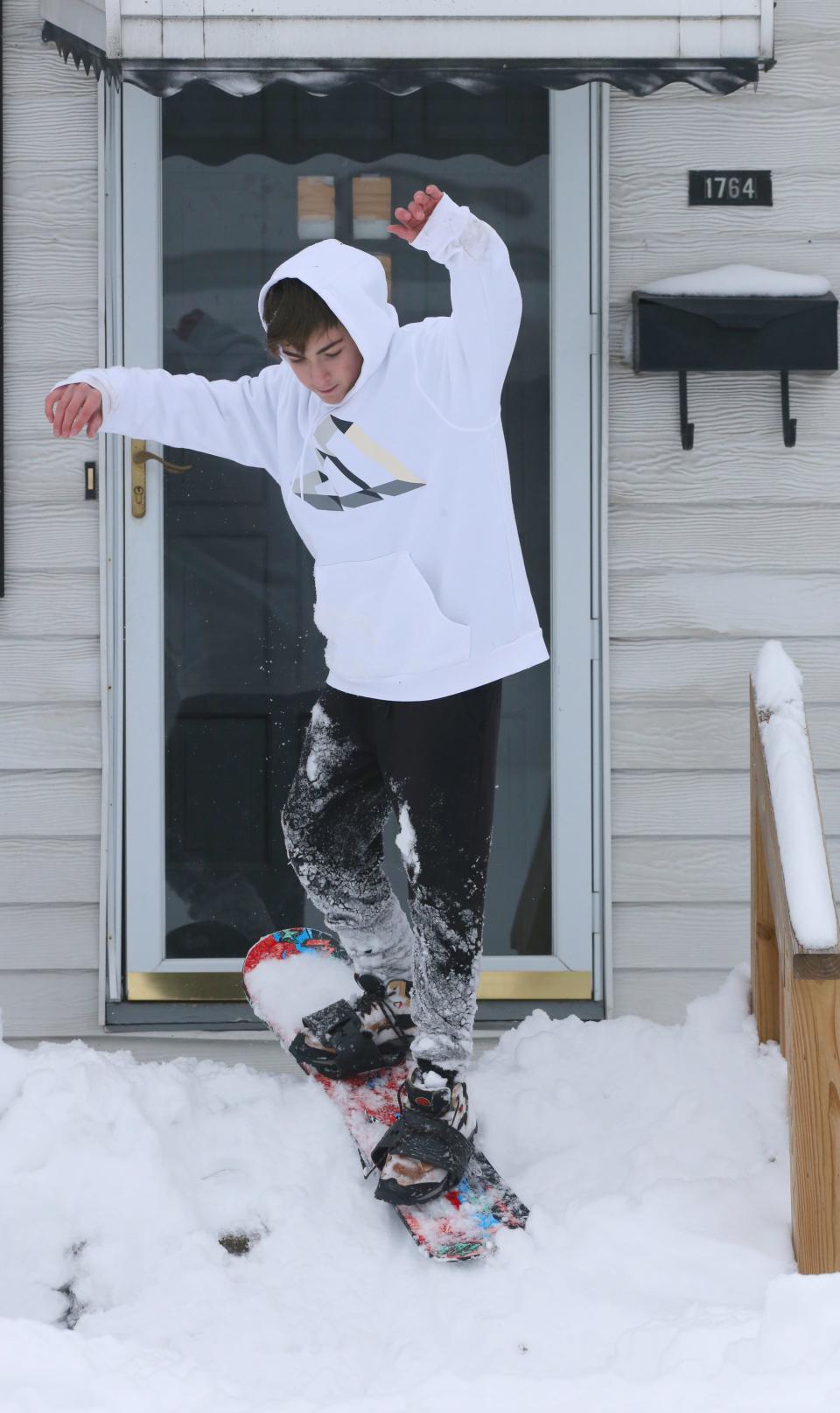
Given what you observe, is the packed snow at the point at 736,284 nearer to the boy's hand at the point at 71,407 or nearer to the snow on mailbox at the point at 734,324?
the snow on mailbox at the point at 734,324

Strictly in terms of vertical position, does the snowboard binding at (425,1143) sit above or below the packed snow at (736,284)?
below

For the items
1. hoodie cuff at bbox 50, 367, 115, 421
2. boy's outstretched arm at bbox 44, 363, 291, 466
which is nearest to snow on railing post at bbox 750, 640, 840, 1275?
boy's outstretched arm at bbox 44, 363, 291, 466

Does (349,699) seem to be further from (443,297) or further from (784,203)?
(784,203)

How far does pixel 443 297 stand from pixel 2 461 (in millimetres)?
1288

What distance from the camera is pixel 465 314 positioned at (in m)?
2.23

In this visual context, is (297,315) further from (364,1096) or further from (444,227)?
(364,1096)

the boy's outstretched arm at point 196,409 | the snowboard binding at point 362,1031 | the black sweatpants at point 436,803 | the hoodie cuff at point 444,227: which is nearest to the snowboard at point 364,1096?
the snowboard binding at point 362,1031

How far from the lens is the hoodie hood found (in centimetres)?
223

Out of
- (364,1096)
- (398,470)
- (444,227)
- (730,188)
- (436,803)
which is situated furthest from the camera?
(730,188)

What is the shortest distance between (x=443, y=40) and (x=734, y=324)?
1090mm

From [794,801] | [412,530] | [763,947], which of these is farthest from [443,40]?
[763,947]

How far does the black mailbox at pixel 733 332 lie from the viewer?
11.3 ft

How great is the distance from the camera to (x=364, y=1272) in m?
2.30

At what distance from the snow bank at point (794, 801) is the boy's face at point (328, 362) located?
101 centimetres
